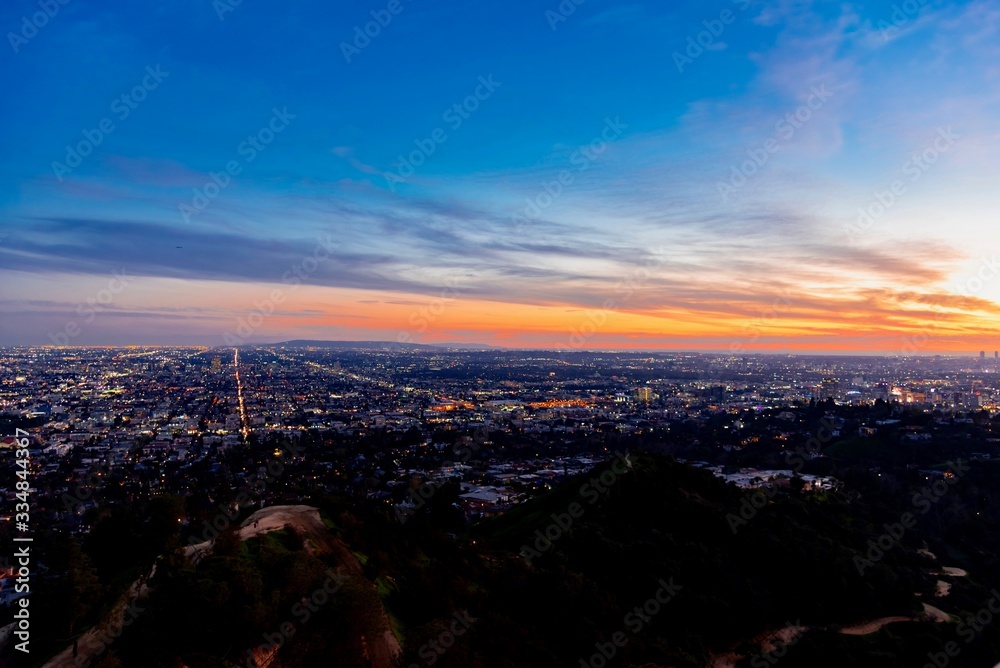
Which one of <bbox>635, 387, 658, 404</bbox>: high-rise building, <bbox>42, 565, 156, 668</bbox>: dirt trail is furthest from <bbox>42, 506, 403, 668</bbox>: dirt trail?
<bbox>635, 387, 658, 404</bbox>: high-rise building

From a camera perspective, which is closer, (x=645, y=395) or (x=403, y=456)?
(x=403, y=456)

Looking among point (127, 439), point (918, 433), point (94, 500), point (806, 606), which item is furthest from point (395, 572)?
point (918, 433)

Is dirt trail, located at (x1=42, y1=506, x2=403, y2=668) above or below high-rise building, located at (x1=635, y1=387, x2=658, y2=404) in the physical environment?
above

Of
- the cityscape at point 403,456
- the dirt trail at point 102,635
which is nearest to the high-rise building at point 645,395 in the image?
the cityscape at point 403,456

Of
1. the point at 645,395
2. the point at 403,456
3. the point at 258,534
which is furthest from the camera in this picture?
the point at 645,395

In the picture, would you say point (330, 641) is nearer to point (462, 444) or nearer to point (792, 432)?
point (462, 444)

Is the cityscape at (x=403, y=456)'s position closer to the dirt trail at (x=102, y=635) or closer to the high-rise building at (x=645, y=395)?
the dirt trail at (x=102, y=635)

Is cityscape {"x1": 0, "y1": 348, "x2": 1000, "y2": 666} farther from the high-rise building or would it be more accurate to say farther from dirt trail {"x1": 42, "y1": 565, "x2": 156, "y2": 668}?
the high-rise building

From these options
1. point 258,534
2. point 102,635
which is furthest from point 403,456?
point 102,635

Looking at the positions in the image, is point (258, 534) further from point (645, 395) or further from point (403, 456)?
point (645, 395)

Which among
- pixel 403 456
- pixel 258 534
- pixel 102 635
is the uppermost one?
pixel 258 534

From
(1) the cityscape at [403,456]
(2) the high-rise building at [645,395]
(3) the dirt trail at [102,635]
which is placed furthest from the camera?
(2) the high-rise building at [645,395]

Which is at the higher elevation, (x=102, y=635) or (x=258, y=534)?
(x=258, y=534)
